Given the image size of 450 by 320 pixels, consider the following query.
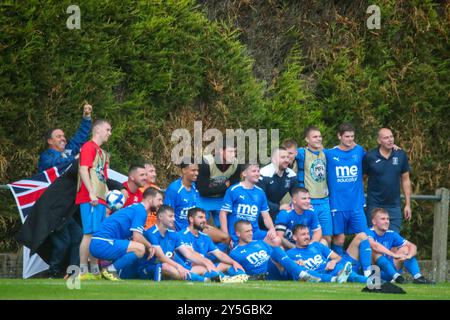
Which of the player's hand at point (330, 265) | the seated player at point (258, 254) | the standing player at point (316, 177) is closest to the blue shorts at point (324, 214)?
the standing player at point (316, 177)

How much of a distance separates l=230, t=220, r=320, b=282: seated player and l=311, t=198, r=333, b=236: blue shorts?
109 cm

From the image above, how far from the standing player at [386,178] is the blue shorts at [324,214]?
2.41 feet

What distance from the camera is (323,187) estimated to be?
15.1 meters

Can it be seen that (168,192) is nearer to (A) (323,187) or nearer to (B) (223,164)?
(B) (223,164)

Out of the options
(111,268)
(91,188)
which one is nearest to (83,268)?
(111,268)

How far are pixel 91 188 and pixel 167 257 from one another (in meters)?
1.23

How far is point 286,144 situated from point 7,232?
3.98 metres

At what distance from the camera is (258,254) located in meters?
13.9

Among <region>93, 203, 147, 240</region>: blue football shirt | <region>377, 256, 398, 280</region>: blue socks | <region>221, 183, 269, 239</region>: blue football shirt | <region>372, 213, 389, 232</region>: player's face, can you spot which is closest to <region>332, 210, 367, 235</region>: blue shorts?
<region>372, 213, 389, 232</region>: player's face

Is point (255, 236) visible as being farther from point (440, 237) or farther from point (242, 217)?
point (440, 237)

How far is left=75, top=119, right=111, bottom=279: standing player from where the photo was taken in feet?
43.3

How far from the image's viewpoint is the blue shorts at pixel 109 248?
12773mm

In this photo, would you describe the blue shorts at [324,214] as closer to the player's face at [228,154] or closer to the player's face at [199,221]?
the player's face at [228,154]
